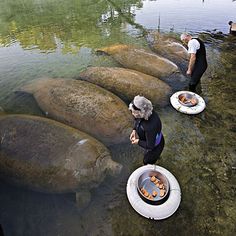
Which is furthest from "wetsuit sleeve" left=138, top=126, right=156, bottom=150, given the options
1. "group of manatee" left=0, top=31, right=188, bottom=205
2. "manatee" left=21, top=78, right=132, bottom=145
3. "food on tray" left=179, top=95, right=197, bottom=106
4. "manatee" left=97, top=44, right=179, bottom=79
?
"manatee" left=97, top=44, right=179, bottom=79

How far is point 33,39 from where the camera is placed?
40.3 feet

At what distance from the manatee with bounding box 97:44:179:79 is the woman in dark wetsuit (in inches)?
157

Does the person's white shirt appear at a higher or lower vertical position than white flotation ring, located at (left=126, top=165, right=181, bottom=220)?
higher

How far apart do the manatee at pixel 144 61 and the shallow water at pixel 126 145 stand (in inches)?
27.8

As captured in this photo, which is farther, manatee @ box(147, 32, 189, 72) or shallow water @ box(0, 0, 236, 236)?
manatee @ box(147, 32, 189, 72)

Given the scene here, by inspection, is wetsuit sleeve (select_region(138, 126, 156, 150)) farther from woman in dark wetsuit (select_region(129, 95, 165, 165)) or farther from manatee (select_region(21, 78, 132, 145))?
manatee (select_region(21, 78, 132, 145))

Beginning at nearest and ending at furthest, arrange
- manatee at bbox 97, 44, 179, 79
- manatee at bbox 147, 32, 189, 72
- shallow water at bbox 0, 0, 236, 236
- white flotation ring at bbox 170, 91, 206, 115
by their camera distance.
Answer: shallow water at bbox 0, 0, 236, 236 → white flotation ring at bbox 170, 91, 206, 115 → manatee at bbox 97, 44, 179, 79 → manatee at bbox 147, 32, 189, 72

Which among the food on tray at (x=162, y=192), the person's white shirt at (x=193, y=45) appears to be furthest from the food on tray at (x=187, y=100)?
the food on tray at (x=162, y=192)

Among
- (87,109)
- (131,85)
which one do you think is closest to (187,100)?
(131,85)

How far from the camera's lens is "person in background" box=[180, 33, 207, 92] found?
6348mm

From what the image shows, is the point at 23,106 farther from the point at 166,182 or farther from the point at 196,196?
the point at 196,196

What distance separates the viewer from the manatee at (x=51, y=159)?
14.2 ft

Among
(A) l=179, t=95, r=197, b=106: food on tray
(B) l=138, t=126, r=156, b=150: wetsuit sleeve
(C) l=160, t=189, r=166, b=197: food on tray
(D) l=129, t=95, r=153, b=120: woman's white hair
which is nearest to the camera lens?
(D) l=129, t=95, r=153, b=120: woman's white hair

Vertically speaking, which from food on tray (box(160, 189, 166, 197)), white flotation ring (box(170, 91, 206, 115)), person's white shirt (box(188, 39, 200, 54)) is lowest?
white flotation ring (box(170, 91, 206, 115))
